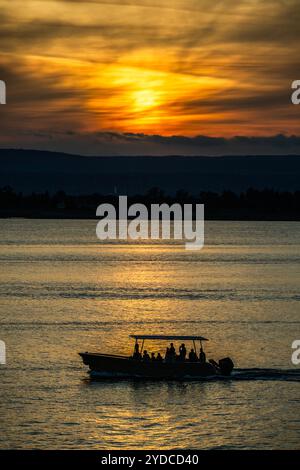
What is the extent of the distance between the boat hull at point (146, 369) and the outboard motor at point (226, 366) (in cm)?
42

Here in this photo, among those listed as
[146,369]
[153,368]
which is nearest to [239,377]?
[153,368]

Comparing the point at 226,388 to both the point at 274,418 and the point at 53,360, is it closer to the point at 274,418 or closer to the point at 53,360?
the point at 274,418

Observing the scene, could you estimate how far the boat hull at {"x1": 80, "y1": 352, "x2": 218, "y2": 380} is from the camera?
5034 cm

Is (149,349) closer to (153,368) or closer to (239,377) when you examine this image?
(153,368)

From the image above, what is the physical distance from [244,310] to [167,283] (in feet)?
85.9

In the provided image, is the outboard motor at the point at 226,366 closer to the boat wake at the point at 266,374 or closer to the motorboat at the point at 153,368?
the motorboat at the point at 153,368

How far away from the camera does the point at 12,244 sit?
19112 centimetres

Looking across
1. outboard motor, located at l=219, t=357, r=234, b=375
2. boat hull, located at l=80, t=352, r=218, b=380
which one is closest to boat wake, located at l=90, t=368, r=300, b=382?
boat hull, located at l=80, t=352, r=218, b=380

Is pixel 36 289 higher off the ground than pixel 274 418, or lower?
higher

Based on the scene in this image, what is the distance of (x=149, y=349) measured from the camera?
58.3 metres

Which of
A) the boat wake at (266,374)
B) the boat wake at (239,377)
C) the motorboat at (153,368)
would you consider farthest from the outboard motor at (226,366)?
the boat wake at (266,374)

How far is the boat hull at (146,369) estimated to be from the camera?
50344 mm

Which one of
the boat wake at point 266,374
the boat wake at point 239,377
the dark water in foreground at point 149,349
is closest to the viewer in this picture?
the dark water in foreground at point 149,349

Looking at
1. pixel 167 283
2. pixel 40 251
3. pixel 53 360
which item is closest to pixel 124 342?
pixel 53 360
